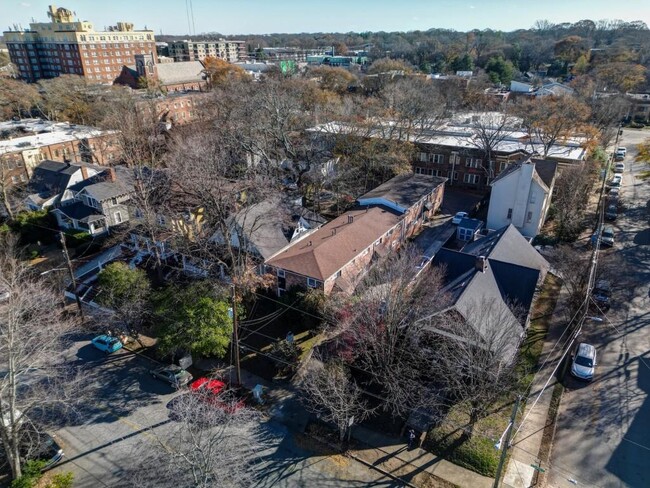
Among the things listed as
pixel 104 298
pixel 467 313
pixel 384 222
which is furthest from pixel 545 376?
pixel 104 298

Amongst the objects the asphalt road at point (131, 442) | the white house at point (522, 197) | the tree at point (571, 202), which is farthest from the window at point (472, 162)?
the asphalt road at point (131, 442)

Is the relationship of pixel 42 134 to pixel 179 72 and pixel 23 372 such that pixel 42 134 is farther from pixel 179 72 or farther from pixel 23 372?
pixel 23 372

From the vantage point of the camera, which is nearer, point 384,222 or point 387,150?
point 384,222

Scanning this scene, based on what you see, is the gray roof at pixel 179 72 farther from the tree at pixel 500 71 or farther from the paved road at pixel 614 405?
the paved road at pixel 614 405

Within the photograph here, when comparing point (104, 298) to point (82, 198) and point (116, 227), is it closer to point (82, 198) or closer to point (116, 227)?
point (116, 227)

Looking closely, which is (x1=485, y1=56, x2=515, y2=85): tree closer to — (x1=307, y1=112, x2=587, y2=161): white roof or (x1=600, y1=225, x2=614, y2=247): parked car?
(x1=307, y1=112, x2=587, y2=161): white roof

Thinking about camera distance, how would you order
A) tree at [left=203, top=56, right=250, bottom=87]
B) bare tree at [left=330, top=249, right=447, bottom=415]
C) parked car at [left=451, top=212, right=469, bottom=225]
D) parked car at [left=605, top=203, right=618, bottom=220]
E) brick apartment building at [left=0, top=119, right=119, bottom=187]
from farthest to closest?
tree at [left=203, top=56, right=250, bottom=87] → brick apartment building at [left=0, top=119, right=119, bottom=187] → parked car at [left=605, top=203, right=618, bottom=220] → parked car at [left=451, top=212, right=469, bottom=225] → bare tree at [left=330, top=249, right=447, bottom=415]

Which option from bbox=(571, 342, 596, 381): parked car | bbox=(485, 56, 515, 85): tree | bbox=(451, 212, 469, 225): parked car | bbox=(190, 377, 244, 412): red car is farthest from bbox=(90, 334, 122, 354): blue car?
bbox=(485, 56, 515, 85): tree
